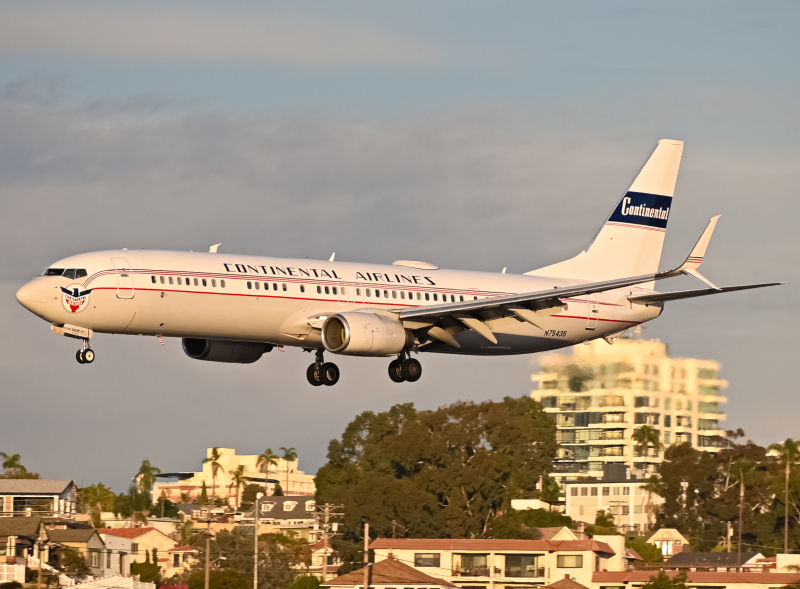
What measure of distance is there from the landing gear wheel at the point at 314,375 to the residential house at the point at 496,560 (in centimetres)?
3706

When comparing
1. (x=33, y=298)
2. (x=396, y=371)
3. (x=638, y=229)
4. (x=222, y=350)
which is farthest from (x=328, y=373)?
(x=638, y=229)

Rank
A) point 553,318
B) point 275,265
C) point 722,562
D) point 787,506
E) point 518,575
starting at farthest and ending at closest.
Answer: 1. point 787,506
2. point 722,562
3. point 518,575
4. point 553,318
5. point 275,265

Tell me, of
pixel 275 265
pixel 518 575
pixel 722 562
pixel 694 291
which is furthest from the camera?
pixel 722 562

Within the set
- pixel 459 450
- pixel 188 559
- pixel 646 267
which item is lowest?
pixel 188 559

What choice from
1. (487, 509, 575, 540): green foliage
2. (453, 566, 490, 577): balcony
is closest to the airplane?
(453, 566, 490, 577): balcony

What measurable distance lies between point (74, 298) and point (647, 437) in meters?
130

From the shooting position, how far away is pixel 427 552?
90.3 metres

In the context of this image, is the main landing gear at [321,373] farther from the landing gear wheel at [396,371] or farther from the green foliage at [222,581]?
the green foliage at [222,581]

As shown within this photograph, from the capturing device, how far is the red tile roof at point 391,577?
82.4 m

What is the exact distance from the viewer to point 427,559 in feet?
296

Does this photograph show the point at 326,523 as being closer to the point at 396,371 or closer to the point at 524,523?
the point at 524,523

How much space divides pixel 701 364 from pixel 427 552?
56.1m

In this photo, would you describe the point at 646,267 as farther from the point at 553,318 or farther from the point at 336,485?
the point at 336,485

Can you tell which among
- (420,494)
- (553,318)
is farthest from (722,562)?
(553,318)
